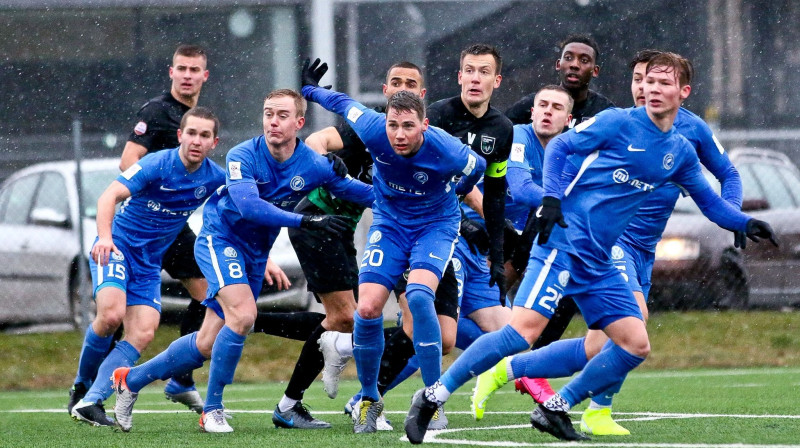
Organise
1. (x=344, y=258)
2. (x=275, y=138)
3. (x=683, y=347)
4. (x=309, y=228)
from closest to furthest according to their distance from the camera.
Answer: (x=309, y=228), (x=275, y=138), (x=344, y=258), (x=683, y=347)

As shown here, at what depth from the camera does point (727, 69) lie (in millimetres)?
14664

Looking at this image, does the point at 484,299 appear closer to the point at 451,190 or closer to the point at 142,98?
the point at 451,190

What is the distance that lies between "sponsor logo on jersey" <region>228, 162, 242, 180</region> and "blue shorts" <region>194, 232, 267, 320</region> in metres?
0.38

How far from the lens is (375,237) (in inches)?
267

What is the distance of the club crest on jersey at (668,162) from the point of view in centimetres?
617

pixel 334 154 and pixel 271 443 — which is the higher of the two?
pixel 334 154

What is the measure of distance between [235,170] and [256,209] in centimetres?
28

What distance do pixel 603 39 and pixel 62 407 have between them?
25.3 ft

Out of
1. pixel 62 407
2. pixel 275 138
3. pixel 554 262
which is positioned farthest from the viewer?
pixel 62 407

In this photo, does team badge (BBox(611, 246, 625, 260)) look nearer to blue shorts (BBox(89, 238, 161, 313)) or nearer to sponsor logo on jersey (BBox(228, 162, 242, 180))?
sponsor logo on jersey (BBox(228, 162, 242, 180))

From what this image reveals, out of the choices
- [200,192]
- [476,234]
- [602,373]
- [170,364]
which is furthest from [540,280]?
[200,192]

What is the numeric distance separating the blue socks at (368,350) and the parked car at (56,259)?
16.2 feet

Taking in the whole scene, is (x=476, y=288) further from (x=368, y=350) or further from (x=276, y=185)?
(x=276, y=185)

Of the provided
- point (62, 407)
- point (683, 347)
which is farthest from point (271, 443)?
point (683, 347)
